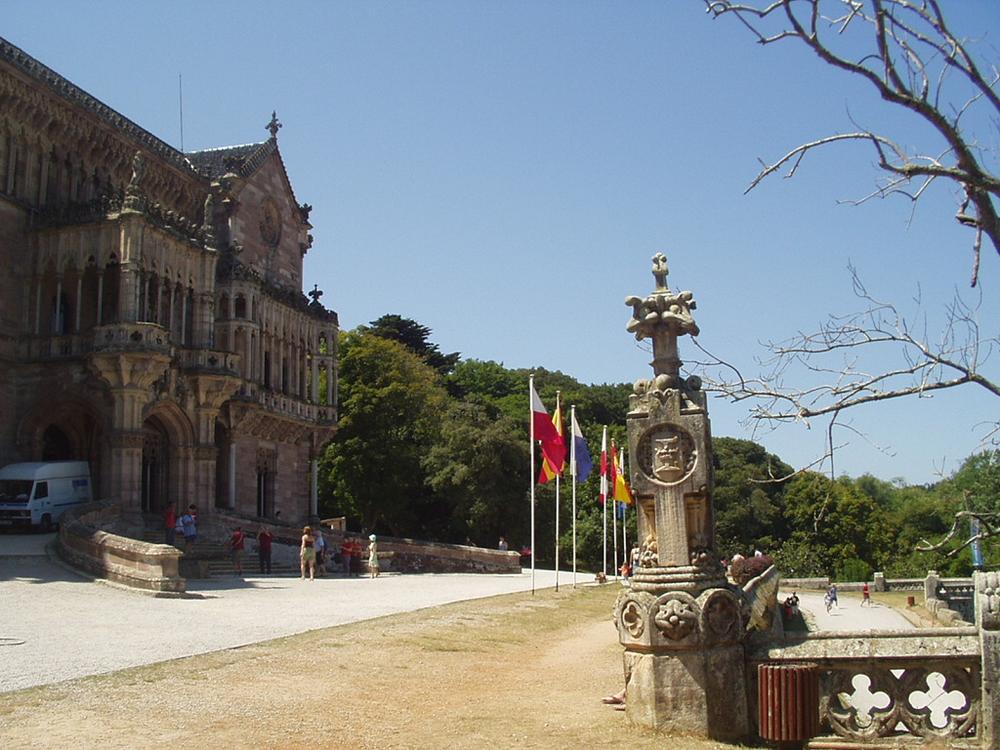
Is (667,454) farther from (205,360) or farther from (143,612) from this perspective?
(205,360)

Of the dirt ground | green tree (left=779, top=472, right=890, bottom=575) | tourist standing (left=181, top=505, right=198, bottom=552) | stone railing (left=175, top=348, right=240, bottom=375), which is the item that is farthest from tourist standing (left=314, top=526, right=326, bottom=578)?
green tree (left=779, top=472, right=890, bottom=575)

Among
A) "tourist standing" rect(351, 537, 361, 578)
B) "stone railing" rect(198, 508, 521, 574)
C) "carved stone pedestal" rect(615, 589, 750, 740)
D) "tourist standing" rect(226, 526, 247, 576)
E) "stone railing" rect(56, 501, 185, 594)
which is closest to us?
"carved stone pedestal" rect(615, 589, 750, 740)

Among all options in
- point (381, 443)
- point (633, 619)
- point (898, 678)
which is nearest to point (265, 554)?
point (633, 619)

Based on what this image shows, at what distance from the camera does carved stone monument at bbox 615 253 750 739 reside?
9992 mm

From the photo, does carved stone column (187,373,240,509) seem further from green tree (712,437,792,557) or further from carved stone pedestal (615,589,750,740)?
green tree (712,437,792,557)

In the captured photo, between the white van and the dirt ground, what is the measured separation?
57.4 ft

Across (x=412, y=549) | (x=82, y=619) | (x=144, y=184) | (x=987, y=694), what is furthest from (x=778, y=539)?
(x=987, y=694)

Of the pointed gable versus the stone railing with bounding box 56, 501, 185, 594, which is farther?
the pointed gable

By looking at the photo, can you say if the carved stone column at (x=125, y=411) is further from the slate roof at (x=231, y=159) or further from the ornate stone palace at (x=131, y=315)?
the slate roof at (x=231, y=159)

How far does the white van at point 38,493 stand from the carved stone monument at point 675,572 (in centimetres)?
2587

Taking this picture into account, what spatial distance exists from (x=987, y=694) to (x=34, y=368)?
3336 centimetres

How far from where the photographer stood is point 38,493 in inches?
1254

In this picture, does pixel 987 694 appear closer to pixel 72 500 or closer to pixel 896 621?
pixel 896 621

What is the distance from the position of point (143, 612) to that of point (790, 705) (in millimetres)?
14451
